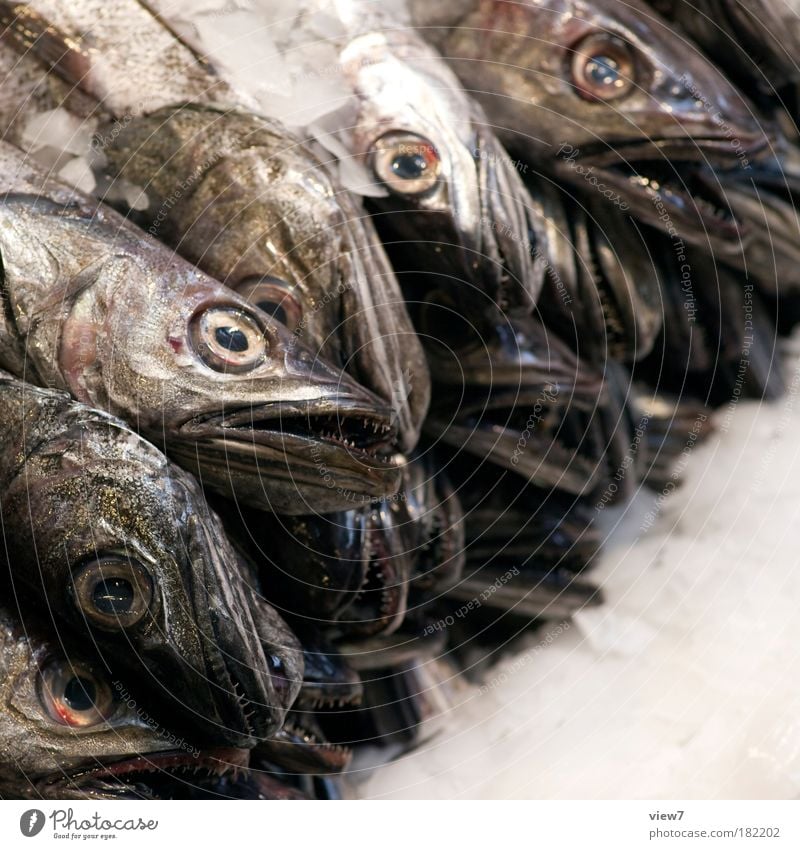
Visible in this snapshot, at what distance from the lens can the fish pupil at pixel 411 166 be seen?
144cm

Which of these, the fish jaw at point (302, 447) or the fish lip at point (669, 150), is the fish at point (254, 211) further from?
the fish lip at point (669, 150)

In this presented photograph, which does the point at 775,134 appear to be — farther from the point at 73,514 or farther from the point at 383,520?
the point at 73,514

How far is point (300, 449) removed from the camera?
1175 mm

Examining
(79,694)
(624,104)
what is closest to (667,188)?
(624,104)

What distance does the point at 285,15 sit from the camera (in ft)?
5.03

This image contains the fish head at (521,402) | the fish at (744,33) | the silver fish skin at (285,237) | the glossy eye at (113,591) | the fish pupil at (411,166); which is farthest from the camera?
the fish at (744,33)

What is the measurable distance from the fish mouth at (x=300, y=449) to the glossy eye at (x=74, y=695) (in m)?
0.27

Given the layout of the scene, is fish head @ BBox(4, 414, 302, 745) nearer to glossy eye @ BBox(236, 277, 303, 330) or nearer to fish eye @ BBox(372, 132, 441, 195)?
glossy eye @ BBox(236, 277, 303, 330)

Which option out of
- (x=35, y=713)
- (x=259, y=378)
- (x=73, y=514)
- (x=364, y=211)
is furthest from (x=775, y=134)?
(x=35, y=713)

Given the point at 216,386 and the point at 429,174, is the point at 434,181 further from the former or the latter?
the point at 216,386

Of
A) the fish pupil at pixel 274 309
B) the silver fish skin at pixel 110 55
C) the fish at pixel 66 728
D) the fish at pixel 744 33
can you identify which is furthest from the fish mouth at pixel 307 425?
the fish at pixel 744 33

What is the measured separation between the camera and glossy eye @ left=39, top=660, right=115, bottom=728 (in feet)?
3.76

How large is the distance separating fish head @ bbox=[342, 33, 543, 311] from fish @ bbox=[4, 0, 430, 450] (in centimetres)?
9

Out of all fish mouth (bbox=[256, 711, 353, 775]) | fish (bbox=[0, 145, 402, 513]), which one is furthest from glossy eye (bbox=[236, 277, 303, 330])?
fish mouth (bbox=[256, 711, 353, 775])
